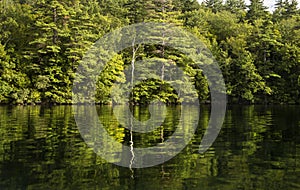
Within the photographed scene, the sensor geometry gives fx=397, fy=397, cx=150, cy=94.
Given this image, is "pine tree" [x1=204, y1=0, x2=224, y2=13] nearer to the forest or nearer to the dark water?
the forest

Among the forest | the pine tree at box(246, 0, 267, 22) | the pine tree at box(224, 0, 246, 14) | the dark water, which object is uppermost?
the pine tree at box(224, 0, 246, 14)

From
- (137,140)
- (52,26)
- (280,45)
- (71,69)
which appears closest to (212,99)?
(280,45)

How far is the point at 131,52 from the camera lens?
159 ft

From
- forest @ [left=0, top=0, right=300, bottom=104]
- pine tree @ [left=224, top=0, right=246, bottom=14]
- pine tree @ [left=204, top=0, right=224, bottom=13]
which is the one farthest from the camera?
pine tree @ [left=204, top=0, right=224, bottom=13]

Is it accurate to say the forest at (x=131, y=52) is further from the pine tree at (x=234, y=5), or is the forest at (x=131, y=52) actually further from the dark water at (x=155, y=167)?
the dark water at (x=155, y=167)

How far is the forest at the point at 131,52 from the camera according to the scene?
40.5m

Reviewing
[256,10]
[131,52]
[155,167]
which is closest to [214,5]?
[256,10]

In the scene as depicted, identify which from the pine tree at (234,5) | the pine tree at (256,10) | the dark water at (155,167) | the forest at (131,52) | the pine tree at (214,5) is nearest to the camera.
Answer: the dark water at (155,167)

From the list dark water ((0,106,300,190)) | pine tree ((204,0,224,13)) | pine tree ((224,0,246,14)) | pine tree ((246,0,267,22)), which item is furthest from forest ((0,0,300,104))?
dark water ((0,106,300,190))

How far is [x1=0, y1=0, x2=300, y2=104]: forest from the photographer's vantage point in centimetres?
4053

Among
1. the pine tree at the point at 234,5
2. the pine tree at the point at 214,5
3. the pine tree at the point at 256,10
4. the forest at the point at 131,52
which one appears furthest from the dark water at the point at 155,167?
the pine tree at the point at 214,5

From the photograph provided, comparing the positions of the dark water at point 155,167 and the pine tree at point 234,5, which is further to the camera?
the pine tree at point 234,5

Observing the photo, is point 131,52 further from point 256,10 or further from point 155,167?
point 155,167

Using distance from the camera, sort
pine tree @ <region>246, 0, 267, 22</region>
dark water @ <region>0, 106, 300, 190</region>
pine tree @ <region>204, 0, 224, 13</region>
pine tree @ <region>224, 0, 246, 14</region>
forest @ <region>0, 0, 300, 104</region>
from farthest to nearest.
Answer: pine tree @ <region>204, 0, 224, 13</region> → pine tree @ <region>224, 0, 246, 14</region> → pine tree @ <region>246, 0, 267, 22</region> → forest @ <region>0, 0, 300, 104</region> → dark water @ <region>0, 106, 300, 190</region>
